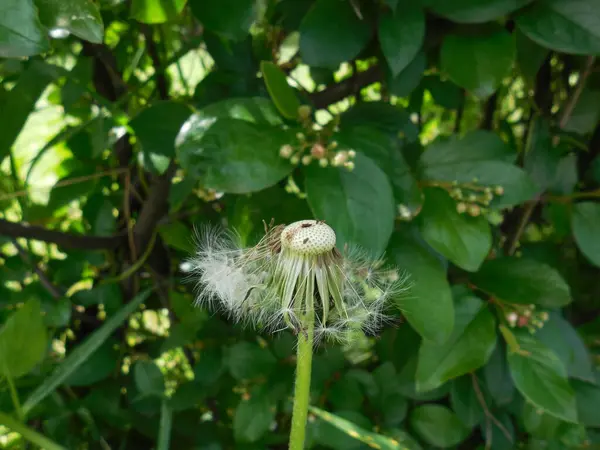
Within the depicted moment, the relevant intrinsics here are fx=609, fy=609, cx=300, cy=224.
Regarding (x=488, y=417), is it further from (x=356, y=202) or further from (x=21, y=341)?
(x=21, y=341)

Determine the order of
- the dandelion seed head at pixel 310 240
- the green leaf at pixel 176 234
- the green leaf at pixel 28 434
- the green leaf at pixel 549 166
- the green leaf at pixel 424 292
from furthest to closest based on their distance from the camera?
the green leaf at pixel 549 166
the green leaf at pixel 176 234
the green leaf at pixel 424 292
the green leaf at pixel 28 434
the dandelion seed head at pixel 310 240

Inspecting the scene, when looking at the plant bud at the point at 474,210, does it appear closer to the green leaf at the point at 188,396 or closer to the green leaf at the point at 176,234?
the green leaf at the point at 176,234

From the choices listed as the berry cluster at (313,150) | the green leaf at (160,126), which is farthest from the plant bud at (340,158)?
the green leaf at (160,126)

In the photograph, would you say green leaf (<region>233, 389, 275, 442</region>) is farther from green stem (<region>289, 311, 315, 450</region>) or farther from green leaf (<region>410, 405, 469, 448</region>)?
green stem (<region>289, 311, 315, 450</region>)

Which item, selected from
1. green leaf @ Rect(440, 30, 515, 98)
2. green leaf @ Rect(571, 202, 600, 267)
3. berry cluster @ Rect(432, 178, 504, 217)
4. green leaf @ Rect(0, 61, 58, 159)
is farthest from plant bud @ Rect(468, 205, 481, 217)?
green leaf @ Rect(0, 61, 58, 159)

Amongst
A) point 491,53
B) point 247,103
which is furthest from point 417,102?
point 247,103

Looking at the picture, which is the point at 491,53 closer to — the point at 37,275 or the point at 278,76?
the point at 278,76
